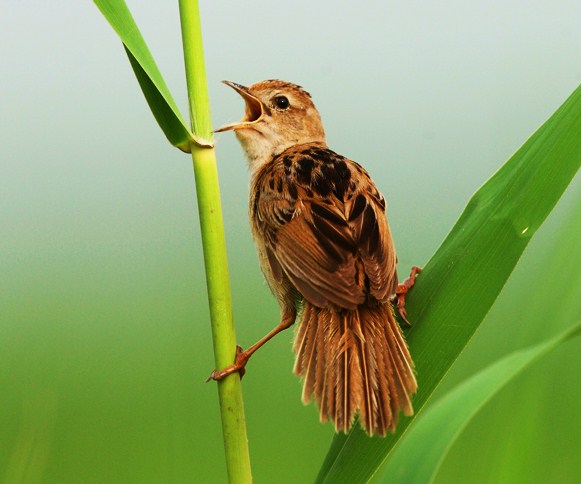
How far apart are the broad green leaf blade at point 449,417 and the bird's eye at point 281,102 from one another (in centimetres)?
190

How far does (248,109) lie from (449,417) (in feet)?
6.62

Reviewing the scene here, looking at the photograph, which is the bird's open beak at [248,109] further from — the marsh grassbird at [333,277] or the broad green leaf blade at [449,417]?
the broad green leaf blade at [449,417]

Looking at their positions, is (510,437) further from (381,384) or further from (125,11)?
(125,11)

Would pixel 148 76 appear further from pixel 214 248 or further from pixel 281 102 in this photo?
pixel 281 102

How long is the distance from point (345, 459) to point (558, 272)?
0.64 metres

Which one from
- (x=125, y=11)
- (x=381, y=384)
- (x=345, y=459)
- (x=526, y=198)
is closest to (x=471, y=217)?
(x=526, y=198)

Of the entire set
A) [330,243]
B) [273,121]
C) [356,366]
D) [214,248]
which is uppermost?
[273,121]

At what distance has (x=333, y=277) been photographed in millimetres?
1875

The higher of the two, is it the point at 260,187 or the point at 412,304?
the point at 260,187

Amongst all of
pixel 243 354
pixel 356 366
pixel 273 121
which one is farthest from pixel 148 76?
pixel 273 121

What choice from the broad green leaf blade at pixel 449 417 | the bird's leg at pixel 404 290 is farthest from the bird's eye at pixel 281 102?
the broad green leaf blade at pixel 449 417

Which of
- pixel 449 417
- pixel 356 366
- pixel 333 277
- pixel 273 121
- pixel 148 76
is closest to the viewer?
pixel 449 417

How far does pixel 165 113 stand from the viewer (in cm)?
149

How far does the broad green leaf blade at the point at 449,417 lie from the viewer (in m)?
1.16
